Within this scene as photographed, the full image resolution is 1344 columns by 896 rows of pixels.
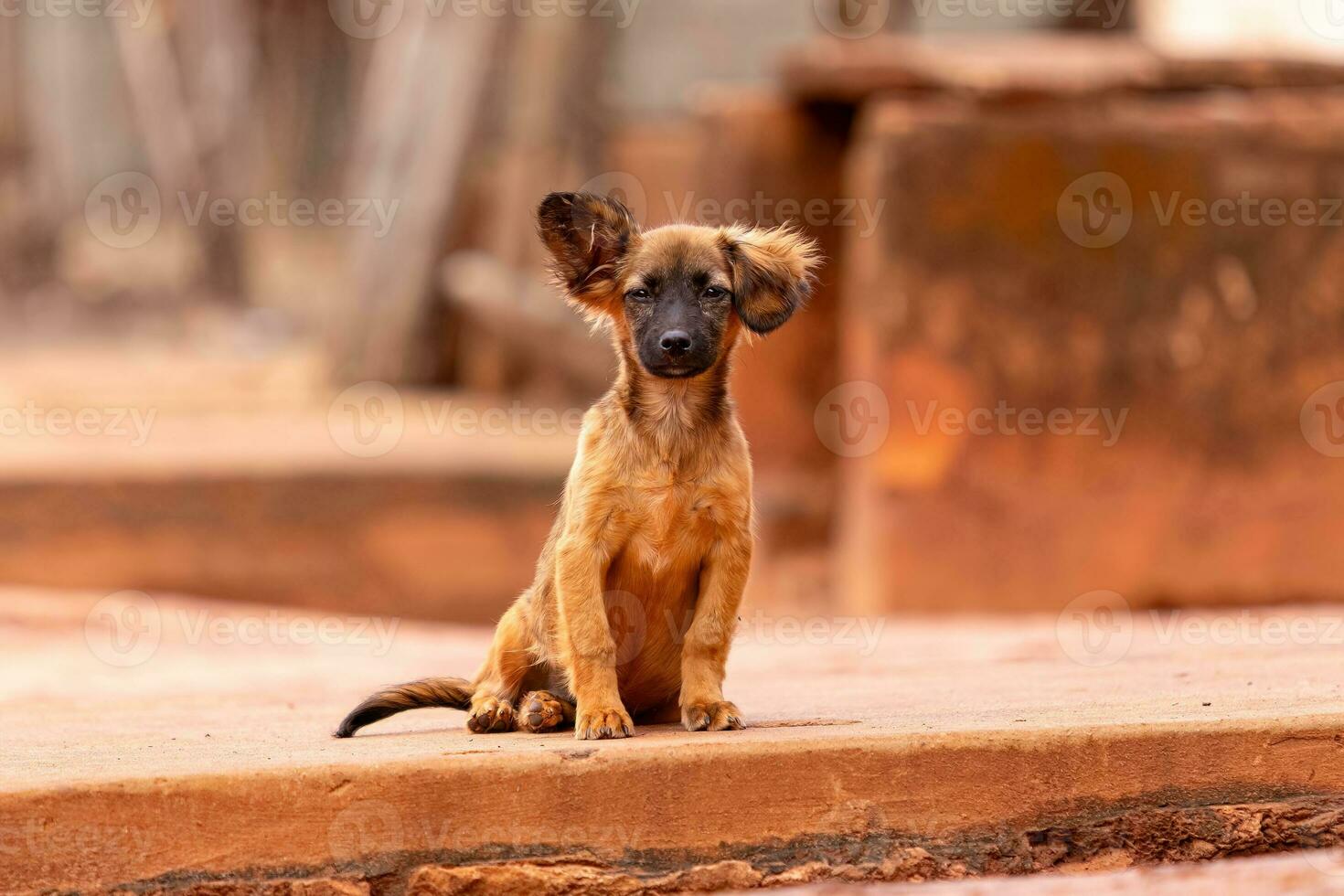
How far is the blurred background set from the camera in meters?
8.73

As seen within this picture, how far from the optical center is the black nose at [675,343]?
4230 millimetres

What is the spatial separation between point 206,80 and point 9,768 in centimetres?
1830

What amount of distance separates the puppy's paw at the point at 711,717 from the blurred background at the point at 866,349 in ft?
15.2

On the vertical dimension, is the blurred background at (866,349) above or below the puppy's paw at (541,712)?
above

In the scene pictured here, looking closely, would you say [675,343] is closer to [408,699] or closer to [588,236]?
[588,236]

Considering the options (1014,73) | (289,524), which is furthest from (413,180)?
(1014,73)

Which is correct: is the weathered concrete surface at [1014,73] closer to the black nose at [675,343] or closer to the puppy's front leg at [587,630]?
the black nose at [675,343]

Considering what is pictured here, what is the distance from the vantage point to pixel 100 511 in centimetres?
1020

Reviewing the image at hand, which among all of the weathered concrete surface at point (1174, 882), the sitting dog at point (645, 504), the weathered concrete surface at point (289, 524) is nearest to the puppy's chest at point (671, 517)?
the sitting dog at point (645, 504)

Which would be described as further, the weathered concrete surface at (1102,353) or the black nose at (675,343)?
the weathered concrete surface at (1102,353)

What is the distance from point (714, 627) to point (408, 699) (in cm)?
91

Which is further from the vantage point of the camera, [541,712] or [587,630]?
[541,712]

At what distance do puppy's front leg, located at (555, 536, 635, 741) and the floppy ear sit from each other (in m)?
0.76

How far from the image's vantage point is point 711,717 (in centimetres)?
431
